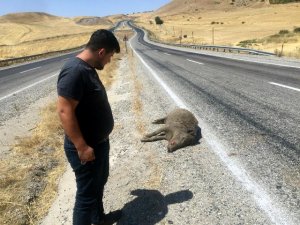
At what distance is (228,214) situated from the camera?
439cm

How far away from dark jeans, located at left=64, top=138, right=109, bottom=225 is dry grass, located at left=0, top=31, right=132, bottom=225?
1.25 meters

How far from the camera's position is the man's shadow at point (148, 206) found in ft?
15.1

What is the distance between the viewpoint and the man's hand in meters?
3.73

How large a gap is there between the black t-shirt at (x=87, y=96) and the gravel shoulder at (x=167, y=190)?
1356 millimetres

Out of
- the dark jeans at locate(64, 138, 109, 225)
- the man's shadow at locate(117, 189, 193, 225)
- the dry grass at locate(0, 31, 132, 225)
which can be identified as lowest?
the dry grass at locate(0, 31, 132, 225)

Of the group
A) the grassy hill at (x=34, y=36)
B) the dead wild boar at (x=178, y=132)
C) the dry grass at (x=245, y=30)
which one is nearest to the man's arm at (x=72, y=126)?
the dead wild boar at (x=178, y=132)

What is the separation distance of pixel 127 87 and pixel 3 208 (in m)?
10.2

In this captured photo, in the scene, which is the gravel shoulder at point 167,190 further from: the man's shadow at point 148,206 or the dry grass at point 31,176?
the dry grass at point 31,176

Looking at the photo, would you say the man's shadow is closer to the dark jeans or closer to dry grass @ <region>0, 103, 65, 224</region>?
the dark jeans

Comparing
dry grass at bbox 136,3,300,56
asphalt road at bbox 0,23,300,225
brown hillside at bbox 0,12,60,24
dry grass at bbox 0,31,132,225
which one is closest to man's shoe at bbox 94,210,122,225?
dry grass at bbox 0,31,132,225

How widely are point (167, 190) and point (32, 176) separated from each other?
2399 millimetres

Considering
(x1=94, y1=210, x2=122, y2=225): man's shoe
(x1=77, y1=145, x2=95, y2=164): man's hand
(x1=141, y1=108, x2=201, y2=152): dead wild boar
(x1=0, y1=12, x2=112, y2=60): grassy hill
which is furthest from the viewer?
(x1=0, y1=12, x2=112, y2=60): grassy hill

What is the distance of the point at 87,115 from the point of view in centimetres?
377

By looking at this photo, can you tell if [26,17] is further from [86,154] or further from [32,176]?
[86,154]
